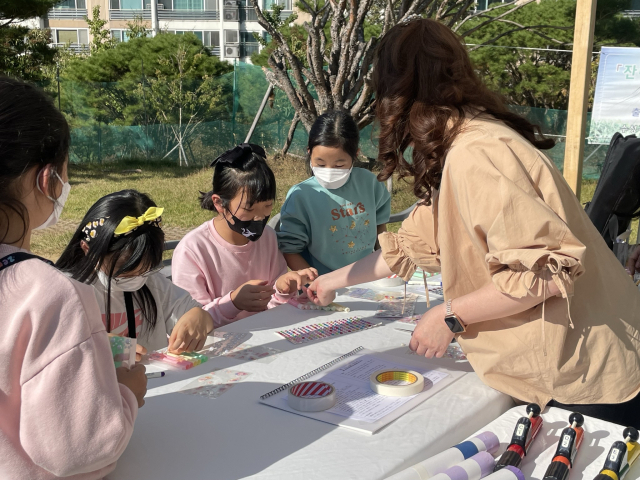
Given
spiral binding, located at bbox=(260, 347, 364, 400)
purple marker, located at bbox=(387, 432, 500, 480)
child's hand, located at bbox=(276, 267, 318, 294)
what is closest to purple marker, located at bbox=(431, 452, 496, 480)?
purple marker, located at bbox=(387, 432, 500, 480)

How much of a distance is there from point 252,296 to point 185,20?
31867 millimetres

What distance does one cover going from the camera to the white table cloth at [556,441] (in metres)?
1.25

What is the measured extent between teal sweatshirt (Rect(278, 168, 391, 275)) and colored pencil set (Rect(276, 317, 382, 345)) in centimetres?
88

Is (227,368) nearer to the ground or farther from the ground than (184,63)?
nearer to the ground

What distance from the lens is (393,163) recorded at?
1701 millimetres

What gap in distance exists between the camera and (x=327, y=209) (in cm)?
307

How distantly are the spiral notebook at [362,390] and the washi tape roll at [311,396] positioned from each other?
0.01 meters

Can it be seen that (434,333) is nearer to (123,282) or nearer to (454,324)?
(454,324)

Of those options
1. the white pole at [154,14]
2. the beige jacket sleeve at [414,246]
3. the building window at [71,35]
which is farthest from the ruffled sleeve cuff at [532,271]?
the building window at [71,35]

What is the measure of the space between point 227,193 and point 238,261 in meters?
0.29

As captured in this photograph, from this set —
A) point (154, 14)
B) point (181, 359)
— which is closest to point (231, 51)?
point (154, 14)

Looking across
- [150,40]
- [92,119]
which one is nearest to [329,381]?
[92,119]

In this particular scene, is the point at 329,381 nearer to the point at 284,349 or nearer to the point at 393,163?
the point at 284,349

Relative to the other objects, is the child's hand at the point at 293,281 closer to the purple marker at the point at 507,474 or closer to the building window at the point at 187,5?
the purple marker at the point at 507,474
